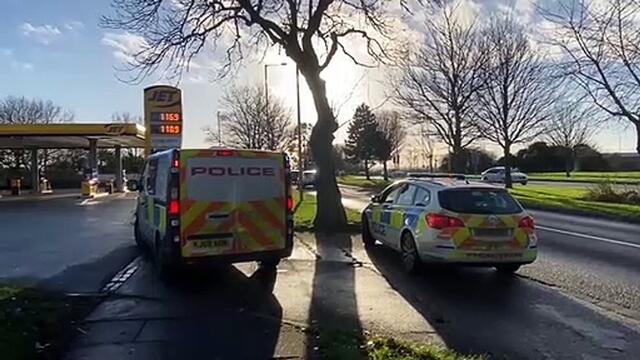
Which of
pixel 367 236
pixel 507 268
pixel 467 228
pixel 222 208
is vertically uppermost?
pixel 222 208

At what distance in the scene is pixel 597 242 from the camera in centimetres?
1484

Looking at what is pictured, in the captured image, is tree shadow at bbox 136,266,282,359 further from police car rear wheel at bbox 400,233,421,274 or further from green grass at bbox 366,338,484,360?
police car rear wheel at bbox 400,233,421,274

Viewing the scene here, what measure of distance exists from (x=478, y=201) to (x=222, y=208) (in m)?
3.91

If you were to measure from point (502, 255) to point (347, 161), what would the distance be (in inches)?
3197

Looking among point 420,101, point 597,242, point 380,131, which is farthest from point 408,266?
point 380,131

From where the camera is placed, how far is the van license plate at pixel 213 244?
31.6 feet

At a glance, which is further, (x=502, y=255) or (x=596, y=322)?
(x=502, y=255)

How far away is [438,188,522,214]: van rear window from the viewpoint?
10008mm

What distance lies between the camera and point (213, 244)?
9.72 m

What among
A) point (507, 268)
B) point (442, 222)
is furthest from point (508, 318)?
point (507, 268)

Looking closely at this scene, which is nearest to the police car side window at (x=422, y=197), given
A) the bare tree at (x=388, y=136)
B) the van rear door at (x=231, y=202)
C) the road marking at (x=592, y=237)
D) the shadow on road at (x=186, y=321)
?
the van rear door at (x=231, y=202)

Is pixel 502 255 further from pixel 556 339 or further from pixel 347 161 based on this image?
pixel 347 161

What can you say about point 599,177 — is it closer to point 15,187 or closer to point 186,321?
point 15,187

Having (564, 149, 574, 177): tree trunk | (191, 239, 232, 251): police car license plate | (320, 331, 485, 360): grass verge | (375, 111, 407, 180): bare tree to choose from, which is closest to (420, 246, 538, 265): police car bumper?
(191, 239, 232, 251): police car license plate
